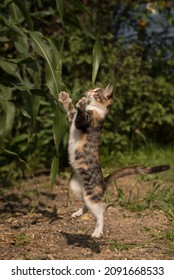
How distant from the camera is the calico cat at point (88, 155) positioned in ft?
13.2

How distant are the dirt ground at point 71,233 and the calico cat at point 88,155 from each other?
31cm

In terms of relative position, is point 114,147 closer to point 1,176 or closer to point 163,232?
point 1,176

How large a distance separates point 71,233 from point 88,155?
2.62 ft

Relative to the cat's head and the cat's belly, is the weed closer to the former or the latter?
the cat's belly

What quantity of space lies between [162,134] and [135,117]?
0.89 meters

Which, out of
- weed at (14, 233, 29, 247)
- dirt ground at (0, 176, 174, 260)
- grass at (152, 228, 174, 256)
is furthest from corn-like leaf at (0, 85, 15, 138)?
grass at (152, 228, 174, 256)

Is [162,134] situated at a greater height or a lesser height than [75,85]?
lesser

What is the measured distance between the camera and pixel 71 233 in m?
4.62

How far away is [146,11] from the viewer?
305 inches

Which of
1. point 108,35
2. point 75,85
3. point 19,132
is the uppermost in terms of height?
point 108,35

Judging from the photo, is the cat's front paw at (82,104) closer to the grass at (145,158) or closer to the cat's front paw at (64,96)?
the cat's front paw at (64,96)

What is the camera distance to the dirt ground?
417 cm
